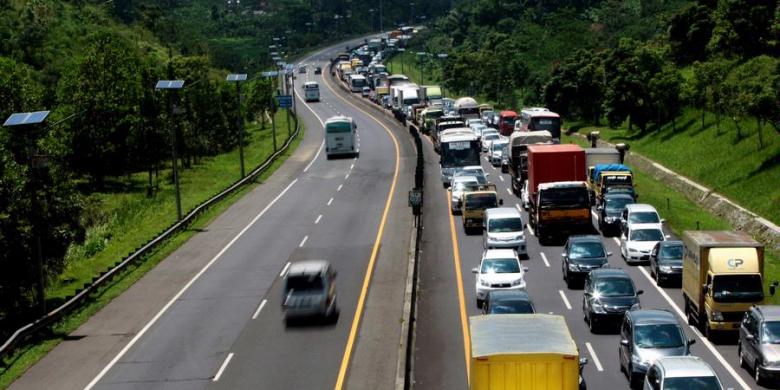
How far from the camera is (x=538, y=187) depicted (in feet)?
164

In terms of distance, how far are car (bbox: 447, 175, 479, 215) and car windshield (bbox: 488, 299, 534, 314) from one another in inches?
990

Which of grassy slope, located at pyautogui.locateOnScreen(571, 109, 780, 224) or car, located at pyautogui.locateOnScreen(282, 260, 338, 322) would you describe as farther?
grassy slope, located at pyautogui.locateOnScreen(571, 109, 780, 224)

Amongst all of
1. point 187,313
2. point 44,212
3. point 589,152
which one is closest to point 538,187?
point 589,152

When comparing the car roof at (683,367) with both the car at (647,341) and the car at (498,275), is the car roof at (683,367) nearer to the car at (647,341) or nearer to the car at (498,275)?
the car at (647,341)

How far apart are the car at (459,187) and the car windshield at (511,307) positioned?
25.1 m

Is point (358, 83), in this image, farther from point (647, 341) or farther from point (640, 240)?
point (647, 341)

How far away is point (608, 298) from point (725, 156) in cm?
3301

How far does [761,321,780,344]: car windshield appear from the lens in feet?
89.8

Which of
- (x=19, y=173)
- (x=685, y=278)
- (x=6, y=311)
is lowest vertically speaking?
(x=6, y=311)

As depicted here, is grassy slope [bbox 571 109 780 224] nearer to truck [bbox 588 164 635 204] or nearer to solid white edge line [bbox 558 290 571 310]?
truck [bbox 588 164 635 204]

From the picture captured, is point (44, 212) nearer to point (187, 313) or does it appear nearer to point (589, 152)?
point (187, 313)

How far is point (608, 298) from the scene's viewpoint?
109 feet

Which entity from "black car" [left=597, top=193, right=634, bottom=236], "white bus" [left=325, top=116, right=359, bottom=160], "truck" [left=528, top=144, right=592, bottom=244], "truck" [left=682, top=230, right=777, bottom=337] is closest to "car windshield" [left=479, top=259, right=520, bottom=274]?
"truck" [left=682, top=230, right=777, bottom=337]

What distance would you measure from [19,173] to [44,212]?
2911 mm
